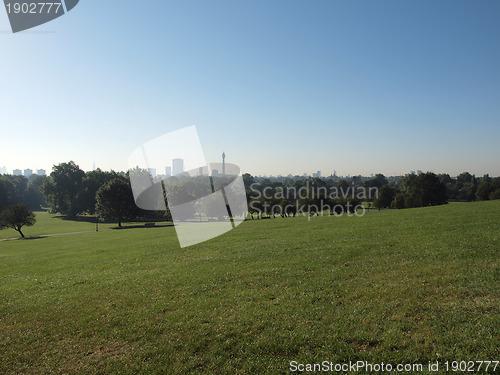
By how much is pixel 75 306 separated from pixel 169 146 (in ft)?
28.6

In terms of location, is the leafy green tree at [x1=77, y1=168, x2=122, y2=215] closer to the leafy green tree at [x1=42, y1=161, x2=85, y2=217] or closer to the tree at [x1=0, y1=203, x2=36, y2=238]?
the leafy green tree at [x1=42, y1=161, x2=85, y2=217]

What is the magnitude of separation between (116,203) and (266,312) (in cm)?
6190

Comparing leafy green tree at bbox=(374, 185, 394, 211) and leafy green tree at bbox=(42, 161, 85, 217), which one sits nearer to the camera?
leafy green tree at bbox=(374, 185, 394, 211)

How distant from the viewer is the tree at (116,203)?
6047 centimetres

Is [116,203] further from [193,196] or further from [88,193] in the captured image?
[88,193]

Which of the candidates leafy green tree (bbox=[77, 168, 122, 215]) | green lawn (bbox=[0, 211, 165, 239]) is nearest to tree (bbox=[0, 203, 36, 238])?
green lawn (bbox=[0, 211, 165, 239])

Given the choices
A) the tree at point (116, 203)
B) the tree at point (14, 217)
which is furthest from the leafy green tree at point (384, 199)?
the tree at point (14, 217)

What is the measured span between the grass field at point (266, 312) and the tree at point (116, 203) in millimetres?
51043

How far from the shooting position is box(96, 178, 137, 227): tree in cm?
6047

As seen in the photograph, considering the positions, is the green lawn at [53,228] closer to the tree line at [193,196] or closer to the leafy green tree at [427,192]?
the tree line at [193,196]

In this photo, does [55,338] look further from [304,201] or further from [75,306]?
[304,201]

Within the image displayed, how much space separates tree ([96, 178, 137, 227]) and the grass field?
51.0 m

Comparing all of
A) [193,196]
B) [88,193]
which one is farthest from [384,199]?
[88,193]

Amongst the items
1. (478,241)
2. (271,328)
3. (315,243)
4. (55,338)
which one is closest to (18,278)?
(55,338)
